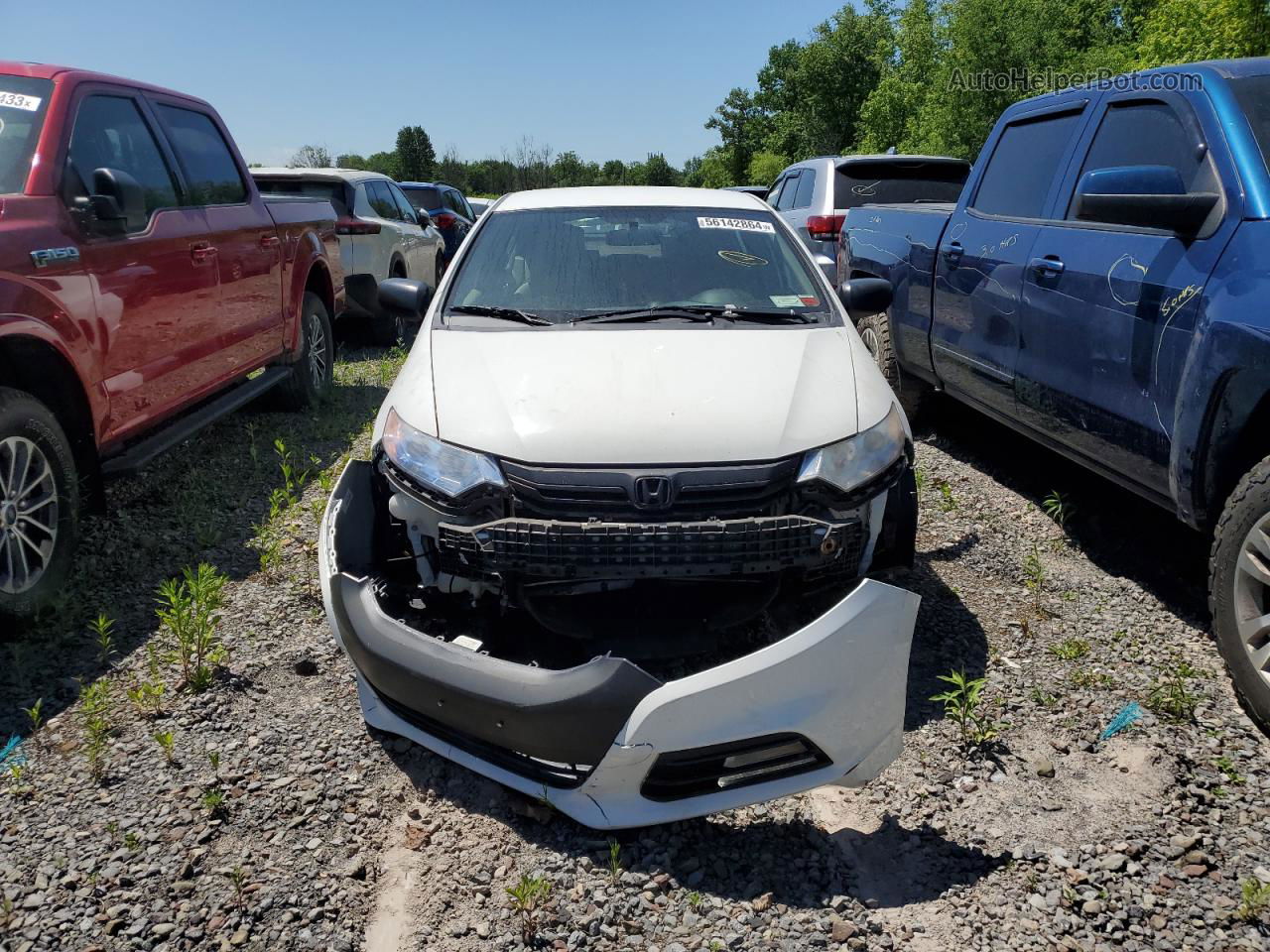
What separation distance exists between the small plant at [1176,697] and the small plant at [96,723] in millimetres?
3189

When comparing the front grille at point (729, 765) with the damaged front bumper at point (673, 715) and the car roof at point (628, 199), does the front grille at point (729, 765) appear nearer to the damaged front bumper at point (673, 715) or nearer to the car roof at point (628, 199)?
the damaged front bumper at point (673, 715)

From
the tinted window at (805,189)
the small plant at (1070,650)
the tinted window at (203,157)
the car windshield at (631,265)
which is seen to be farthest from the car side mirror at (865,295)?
the tinted window at (805,189)

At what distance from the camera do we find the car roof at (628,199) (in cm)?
438

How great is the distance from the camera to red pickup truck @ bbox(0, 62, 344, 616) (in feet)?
11.6

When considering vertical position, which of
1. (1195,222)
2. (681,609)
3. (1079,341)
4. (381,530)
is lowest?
(681,609)

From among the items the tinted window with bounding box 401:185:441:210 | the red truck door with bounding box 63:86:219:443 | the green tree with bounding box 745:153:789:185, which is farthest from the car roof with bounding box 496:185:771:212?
the green tree with bounding box 745:153:789:185

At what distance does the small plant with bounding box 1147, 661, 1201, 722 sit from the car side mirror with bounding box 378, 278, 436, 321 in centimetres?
312

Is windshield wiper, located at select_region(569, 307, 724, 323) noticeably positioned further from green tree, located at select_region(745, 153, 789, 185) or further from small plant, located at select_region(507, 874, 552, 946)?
green tree, located at select_region(745, 153, 789, 185)

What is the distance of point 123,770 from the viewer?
2787mm

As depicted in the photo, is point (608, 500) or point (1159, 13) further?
point (1159, 13)

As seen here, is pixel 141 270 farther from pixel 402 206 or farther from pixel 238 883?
pixel 402 206

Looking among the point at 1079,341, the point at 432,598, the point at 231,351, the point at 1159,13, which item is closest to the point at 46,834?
the point at 432,598

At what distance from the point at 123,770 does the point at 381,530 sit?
990 mm

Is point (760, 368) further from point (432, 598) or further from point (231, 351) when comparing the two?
point (231, 351)
